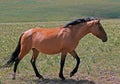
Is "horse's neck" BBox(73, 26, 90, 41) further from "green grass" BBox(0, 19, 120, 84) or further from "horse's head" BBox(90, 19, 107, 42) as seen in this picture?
"green grass" BBox(0, 19, 120, 84)

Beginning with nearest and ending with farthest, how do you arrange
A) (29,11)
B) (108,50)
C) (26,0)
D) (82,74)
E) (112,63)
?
1. (82,74)
2. (112,63)
3. (108,50)
4. (29,11)
5. (26,0)

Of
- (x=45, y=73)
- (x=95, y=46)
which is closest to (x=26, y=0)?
(x=95, y=46)

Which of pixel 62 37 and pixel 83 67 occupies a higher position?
pixel 62 37

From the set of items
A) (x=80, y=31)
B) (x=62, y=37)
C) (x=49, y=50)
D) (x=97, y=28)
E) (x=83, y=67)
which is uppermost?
(x=97, y=28)

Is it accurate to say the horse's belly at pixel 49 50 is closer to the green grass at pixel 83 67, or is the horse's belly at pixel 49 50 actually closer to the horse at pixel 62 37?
the horse at pixel 62 37

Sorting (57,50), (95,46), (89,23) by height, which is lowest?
(95,46)

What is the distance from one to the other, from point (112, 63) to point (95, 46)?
18.3ft

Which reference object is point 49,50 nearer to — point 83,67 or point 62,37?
point 62,37

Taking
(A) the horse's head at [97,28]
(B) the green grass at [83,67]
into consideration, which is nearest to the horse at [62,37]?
(A) the horse's head at [97,28]

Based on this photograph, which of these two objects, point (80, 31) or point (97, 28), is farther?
point (80, 31)

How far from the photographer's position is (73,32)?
11875 mm

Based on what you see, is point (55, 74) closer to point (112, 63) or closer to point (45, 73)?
point (45, 73)

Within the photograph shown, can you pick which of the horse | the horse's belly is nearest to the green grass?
→ the horse

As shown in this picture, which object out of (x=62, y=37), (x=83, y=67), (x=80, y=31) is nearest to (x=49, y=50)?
(x=62, y=37)
